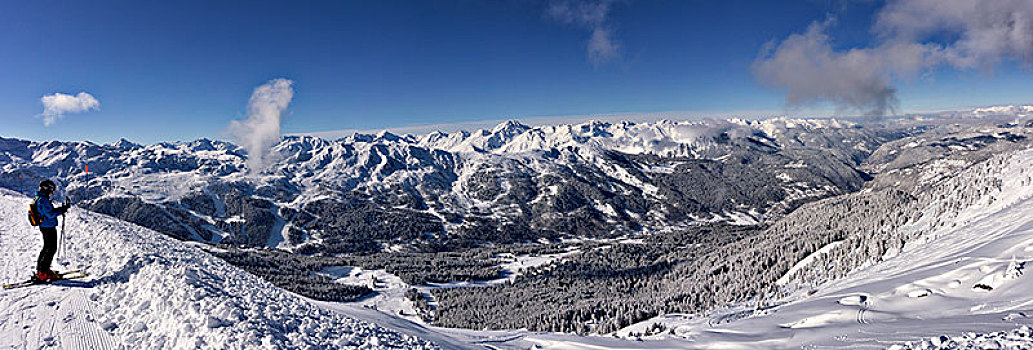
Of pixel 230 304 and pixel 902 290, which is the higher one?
pixel 230 304

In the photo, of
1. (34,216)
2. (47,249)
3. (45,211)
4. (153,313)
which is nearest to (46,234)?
(47,249)

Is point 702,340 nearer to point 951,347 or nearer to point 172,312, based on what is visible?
point 951,347

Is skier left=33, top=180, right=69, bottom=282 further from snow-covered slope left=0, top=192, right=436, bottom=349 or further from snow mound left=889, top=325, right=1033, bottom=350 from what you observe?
snow mound left=889, top=325, right=1033, bottom=350

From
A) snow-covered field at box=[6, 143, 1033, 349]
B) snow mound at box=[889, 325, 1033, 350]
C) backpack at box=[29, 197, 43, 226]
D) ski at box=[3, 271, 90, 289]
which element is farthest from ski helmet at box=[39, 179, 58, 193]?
snow mound at box=[889, 325, 1033, 350]

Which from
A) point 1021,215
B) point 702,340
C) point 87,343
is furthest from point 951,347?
point 1021,215

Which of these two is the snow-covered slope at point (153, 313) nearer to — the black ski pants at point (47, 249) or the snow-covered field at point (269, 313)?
the snow-covered field at point (269, 313)

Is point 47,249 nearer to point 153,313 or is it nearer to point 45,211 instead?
point 45,211

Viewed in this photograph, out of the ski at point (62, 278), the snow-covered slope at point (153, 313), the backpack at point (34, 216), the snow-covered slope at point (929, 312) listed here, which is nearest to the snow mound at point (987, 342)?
the snow-covered slope at point (929, 312)
